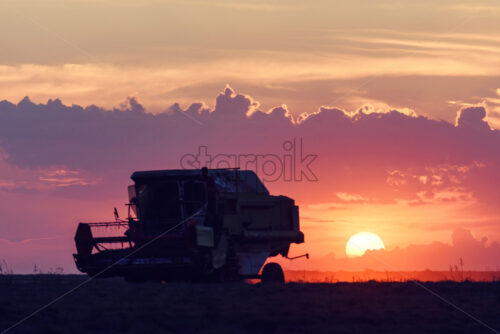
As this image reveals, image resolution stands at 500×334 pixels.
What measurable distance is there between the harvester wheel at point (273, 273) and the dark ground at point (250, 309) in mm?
7045

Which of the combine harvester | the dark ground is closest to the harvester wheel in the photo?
the combine harvester

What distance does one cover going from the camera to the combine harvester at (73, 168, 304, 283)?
29391 mm

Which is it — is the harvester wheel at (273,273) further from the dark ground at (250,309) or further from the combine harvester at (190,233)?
the dark ground at (250,309)

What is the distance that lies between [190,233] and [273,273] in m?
5.69

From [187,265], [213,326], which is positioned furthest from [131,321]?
[187,265]

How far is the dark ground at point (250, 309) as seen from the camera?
18.3 meters

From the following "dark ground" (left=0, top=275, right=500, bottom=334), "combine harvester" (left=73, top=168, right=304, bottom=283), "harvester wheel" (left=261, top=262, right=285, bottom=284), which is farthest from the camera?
"harvester wheel" (left=261, top=262, right=285, bottom=284)

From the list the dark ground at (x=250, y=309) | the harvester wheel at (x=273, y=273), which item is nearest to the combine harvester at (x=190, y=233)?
the harvester wheel at (x=273, y=273)

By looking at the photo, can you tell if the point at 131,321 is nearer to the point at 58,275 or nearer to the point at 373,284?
the point at 373,284

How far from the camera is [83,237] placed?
3062 cm

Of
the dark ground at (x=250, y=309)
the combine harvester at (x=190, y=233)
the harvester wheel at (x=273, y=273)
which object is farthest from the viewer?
the harvester wheel at (x=273, y=273)

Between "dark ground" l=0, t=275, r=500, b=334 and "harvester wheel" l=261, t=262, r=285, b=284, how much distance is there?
7.04m

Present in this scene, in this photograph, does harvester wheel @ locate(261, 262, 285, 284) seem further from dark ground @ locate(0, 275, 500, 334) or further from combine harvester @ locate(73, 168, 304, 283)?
dark ground @ locate(0, 275, 500, 334)

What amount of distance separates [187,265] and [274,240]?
606 cm
